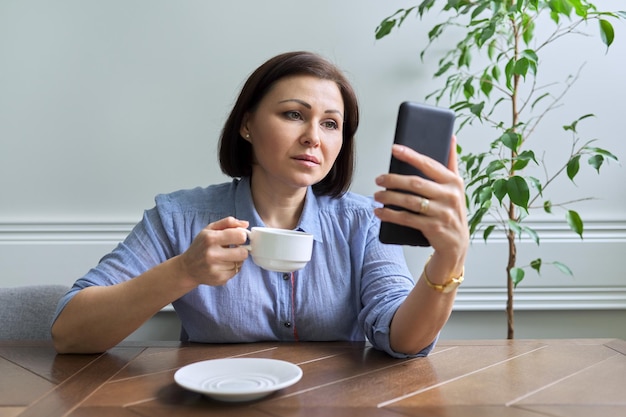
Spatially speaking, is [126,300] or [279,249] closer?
[279,249]

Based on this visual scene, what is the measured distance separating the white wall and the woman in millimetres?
609

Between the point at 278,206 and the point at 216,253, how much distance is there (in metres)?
0.46

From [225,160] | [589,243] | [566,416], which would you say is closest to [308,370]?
[566,416]

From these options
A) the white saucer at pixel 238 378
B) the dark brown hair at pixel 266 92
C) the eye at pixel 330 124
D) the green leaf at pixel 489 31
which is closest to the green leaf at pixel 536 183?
the green leaf at pixel 489 31

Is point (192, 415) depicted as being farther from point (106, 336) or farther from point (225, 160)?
point (225, 160)

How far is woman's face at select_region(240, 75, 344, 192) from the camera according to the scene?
1.39 metres

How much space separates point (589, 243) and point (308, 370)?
4.80 ft

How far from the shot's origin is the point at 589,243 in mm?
2178

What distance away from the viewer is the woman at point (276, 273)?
1.16 m

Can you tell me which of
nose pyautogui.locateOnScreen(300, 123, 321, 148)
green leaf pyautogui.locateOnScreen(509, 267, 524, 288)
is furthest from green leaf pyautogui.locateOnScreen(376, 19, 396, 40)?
green leaf pyautogui.locateOnScreen(509, 267, 524, 288)

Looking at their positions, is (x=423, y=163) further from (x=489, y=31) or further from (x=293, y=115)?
(x=489, y=31)

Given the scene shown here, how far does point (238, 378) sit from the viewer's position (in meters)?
0.95

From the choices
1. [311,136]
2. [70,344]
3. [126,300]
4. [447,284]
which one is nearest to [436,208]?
[447,284]

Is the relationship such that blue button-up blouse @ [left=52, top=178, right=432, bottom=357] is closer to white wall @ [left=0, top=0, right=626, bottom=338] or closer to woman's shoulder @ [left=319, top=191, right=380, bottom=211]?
woman's shoulder @ [left=319, top=191, right=380, bottom=211]
